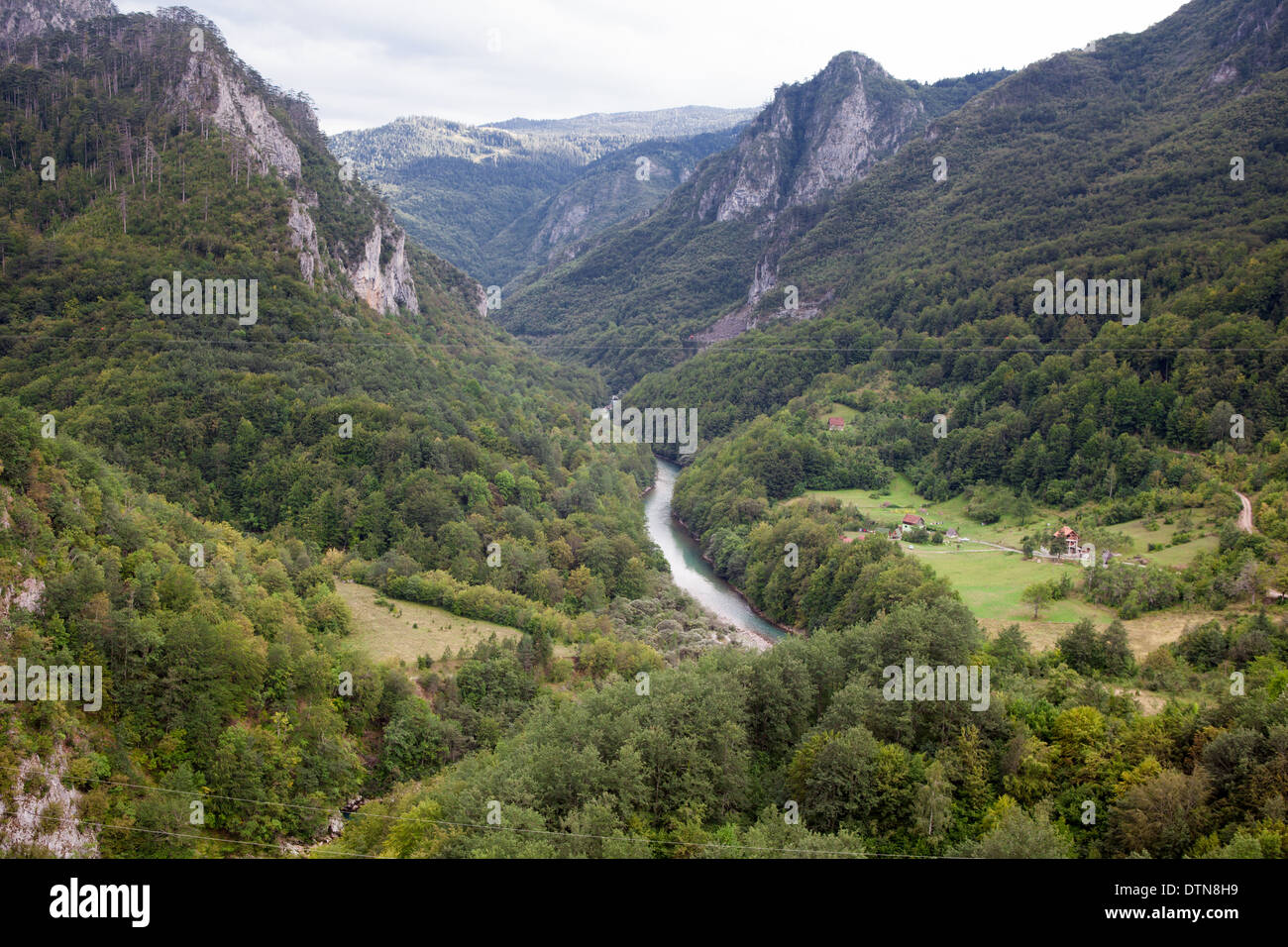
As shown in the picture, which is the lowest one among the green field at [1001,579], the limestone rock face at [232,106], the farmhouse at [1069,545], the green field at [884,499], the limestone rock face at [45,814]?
the limestone rock face at [45,814]

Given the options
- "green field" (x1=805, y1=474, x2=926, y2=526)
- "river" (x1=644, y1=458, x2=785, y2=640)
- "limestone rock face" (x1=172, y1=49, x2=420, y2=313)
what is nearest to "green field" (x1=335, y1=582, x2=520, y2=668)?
"river" (x1=644, y1=458, x2=785, y2=640)

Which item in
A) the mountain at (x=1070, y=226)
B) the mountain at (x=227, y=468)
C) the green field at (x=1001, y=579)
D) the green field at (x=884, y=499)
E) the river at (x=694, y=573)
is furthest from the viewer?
the mountain at (x=1070, y=226)

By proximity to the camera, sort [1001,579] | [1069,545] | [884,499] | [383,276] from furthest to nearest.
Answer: [383,276]
[884,499]
[1069,545]
[1001,579]

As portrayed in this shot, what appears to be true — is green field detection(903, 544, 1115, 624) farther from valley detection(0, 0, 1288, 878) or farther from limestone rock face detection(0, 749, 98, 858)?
limestone rock face detection(0, 749, 98, 858)

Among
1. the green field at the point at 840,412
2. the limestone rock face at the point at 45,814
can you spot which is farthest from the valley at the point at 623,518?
the green field at the point at 840,412

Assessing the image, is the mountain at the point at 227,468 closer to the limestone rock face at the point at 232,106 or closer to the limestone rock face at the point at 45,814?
the limestone rock face at the point at 45,814

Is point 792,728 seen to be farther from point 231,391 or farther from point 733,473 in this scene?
point 733,473

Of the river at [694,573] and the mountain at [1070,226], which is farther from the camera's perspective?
the mountain at [1070,226]

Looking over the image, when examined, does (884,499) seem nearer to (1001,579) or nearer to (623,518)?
(623,518)

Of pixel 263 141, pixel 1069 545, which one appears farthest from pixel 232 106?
pixel 1069 545
